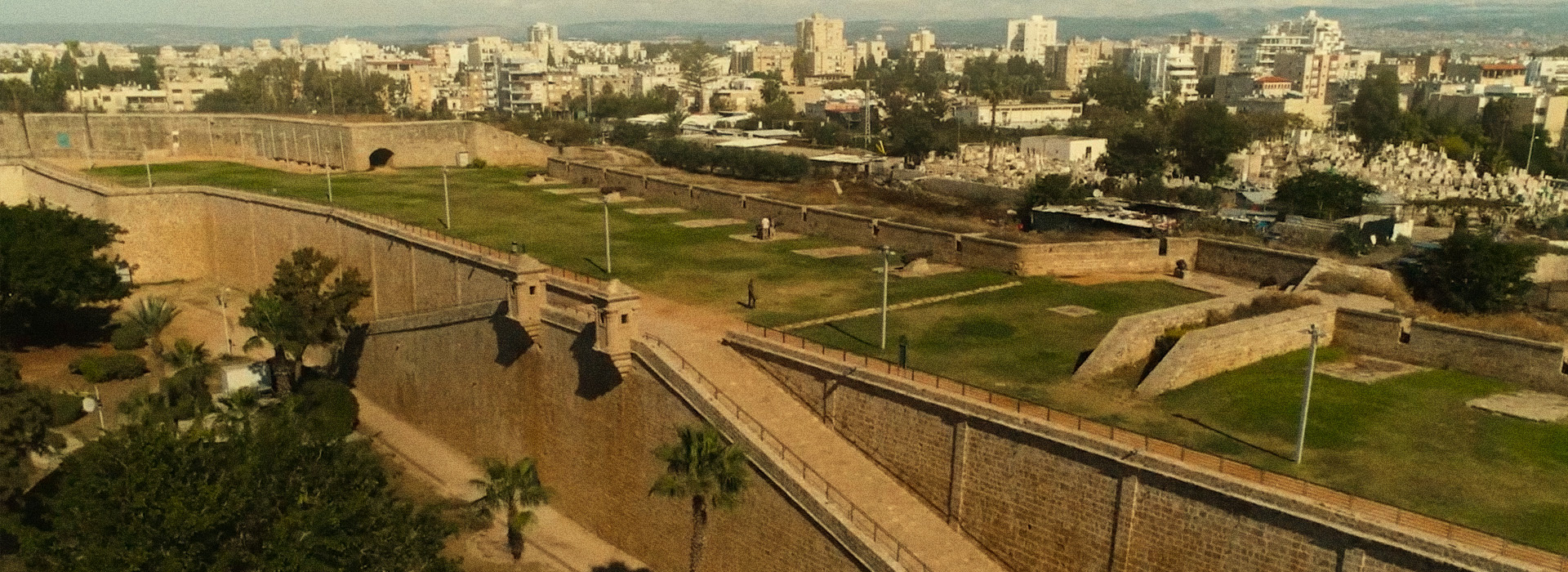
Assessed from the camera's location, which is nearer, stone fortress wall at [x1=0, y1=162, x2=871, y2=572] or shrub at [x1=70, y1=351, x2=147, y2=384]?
stone fortress wall at [x1=0, y1=162, x2=871, y2=572]

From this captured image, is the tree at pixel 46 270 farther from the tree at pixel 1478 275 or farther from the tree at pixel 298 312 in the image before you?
the tree at pixel 1478 275

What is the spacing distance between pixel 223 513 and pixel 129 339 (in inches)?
1213

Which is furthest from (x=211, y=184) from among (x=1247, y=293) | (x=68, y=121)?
(x=1247, y=293)

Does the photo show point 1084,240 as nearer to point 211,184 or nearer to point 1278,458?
point 1278,458

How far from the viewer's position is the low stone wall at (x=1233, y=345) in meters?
22.0

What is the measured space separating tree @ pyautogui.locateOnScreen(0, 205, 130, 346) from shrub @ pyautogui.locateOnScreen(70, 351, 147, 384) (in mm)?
2568

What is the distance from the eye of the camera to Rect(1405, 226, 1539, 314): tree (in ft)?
91.5

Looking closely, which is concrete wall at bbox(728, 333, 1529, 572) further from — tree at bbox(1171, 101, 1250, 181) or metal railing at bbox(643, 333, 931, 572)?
tree at bbox(1171, 101, 1250, 181)

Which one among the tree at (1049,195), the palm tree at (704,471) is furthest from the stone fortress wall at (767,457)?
the tree at (1049,195)

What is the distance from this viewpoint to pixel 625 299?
81.0 feet

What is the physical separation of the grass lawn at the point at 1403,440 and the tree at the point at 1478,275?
Result: 20.2ft

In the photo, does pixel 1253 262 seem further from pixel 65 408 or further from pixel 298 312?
pixel 65 408

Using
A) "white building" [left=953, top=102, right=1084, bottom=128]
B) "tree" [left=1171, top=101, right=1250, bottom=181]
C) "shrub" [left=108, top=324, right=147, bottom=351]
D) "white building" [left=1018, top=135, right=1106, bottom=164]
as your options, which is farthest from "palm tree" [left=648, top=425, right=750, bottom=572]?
"white building" [left=953, top=102, right=1084, bottom=128]

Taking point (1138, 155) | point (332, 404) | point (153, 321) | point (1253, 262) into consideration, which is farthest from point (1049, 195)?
point (1138, 155)
